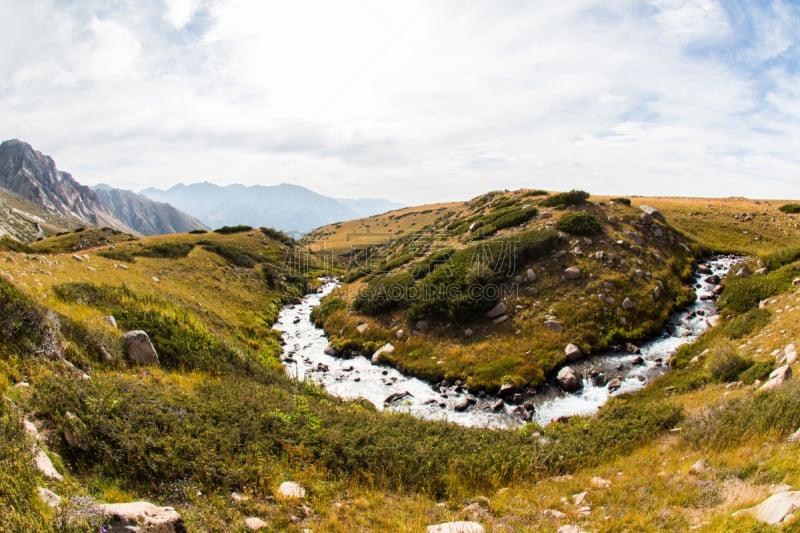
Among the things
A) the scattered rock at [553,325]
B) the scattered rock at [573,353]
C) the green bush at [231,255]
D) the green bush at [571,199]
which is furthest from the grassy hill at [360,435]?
the green bush at [231,255]

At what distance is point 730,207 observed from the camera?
154ft

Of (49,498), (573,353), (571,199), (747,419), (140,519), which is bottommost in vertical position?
(573,353)

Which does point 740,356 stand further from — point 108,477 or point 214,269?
point 214,269

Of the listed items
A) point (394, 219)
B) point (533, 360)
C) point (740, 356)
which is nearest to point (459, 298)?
point (533, 360)

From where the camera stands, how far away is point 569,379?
54.9 ft

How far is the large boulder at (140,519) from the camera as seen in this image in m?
5.20

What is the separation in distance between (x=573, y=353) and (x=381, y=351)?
445 inches

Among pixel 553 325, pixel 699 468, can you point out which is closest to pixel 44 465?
pixel 699 468

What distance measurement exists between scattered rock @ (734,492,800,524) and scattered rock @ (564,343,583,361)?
13.2 meters

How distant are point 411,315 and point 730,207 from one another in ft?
165

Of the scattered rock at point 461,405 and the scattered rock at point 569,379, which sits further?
the scattered rock at point 569,379

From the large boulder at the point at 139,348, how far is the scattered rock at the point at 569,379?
17074 mm

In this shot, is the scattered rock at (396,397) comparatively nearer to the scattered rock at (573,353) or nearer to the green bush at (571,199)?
the scattered rock at (573,353)

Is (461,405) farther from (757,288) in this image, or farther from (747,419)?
(757,288)
